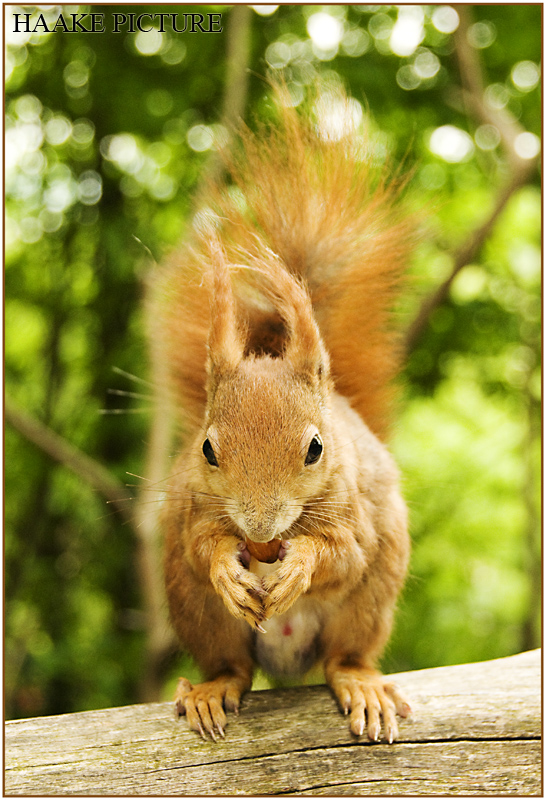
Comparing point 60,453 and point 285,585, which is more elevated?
point 60,453

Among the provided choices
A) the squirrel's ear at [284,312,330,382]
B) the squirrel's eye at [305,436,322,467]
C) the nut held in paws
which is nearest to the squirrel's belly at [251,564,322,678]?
the nut held in paws

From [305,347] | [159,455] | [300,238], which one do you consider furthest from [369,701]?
[159,455]

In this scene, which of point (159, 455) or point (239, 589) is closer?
point (239, 589)

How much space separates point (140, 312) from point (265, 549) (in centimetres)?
198

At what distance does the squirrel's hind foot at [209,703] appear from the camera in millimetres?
1374

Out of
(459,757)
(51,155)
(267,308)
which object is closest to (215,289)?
(267,308)

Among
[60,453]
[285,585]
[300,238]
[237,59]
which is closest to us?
[285,585]

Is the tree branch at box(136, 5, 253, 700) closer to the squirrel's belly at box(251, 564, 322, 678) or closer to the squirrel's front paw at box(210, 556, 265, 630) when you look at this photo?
the squirrel's belly at box(251, 564, 322, 678)

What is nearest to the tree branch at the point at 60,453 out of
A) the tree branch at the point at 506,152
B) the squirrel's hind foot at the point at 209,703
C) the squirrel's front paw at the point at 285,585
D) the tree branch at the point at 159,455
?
the tree branch at the point at 159,455

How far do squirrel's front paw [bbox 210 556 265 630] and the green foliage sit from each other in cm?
123

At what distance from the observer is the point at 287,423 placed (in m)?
1.20

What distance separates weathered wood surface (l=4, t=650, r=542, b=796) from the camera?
1.29m

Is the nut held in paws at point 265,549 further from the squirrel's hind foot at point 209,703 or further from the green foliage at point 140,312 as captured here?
the green foliage at point 140,312

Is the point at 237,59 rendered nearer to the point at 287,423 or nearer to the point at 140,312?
the point at 140,312
